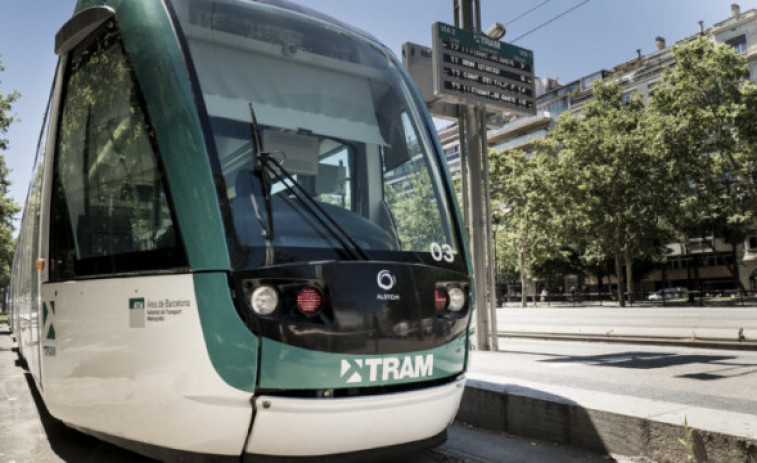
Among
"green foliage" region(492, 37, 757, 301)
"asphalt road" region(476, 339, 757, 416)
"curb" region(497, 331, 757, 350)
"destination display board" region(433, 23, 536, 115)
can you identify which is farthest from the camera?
"green foliage" region(492, 37, 757, 301)

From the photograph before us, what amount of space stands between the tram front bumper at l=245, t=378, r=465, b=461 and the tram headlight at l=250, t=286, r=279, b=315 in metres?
0.40

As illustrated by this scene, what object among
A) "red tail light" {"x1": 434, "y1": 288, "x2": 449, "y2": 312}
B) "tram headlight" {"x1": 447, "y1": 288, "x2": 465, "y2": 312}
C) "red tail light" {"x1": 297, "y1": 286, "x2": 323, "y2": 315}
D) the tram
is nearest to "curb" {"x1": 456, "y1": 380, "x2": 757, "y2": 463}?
the tram

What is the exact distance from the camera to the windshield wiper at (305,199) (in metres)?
3.14

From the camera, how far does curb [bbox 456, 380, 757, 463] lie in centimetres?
334

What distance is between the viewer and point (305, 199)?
3197 millimetres

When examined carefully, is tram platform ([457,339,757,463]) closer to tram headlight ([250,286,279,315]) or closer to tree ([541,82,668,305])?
tram headlight ([250,286,279,315])

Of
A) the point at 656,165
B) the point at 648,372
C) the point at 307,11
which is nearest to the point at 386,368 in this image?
the point at 307,11

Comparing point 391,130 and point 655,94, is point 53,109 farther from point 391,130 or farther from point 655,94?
point 655,94

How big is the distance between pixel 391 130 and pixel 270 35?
0.96m

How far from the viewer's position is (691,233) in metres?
39.2

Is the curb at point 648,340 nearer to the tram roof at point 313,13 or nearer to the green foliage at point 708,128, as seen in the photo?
the tram roof at point 313,13

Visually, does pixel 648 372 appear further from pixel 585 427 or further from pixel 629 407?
pixel 585 427

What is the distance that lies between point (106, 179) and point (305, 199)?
1271 millimetres

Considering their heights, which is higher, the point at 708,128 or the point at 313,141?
the point at 708,128
